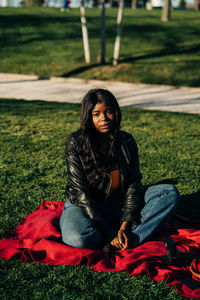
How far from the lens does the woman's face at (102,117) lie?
3.39m

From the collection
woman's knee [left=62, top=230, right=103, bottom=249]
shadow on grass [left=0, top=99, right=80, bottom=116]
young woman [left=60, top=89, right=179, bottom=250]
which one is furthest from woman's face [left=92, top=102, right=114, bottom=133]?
shadow on grass [left=0, top=99, right=80, bottom=116]

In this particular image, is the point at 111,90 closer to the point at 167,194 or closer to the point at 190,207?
the point at 190,207

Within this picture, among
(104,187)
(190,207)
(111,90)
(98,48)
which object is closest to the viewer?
(104,187)

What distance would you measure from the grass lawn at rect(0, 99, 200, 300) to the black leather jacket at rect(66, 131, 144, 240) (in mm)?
520

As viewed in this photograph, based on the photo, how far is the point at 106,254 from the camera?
3324mm

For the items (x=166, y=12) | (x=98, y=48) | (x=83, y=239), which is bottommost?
(x=83, y=239)

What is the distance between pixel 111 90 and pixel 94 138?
10.8m

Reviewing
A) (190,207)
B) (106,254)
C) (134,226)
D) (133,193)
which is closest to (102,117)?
(133,193)

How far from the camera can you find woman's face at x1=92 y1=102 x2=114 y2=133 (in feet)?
11.1

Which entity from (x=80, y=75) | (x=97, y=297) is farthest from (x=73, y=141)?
(x=80, y=75)

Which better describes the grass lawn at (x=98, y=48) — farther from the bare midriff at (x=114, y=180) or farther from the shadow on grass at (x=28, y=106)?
the bare midriff at (x=114, y=180)

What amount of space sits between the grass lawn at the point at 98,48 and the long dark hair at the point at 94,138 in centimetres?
1217

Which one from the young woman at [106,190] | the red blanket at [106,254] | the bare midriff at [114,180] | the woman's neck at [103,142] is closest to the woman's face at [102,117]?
the young woman at [106,190]

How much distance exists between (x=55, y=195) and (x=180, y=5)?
53.1 meters
